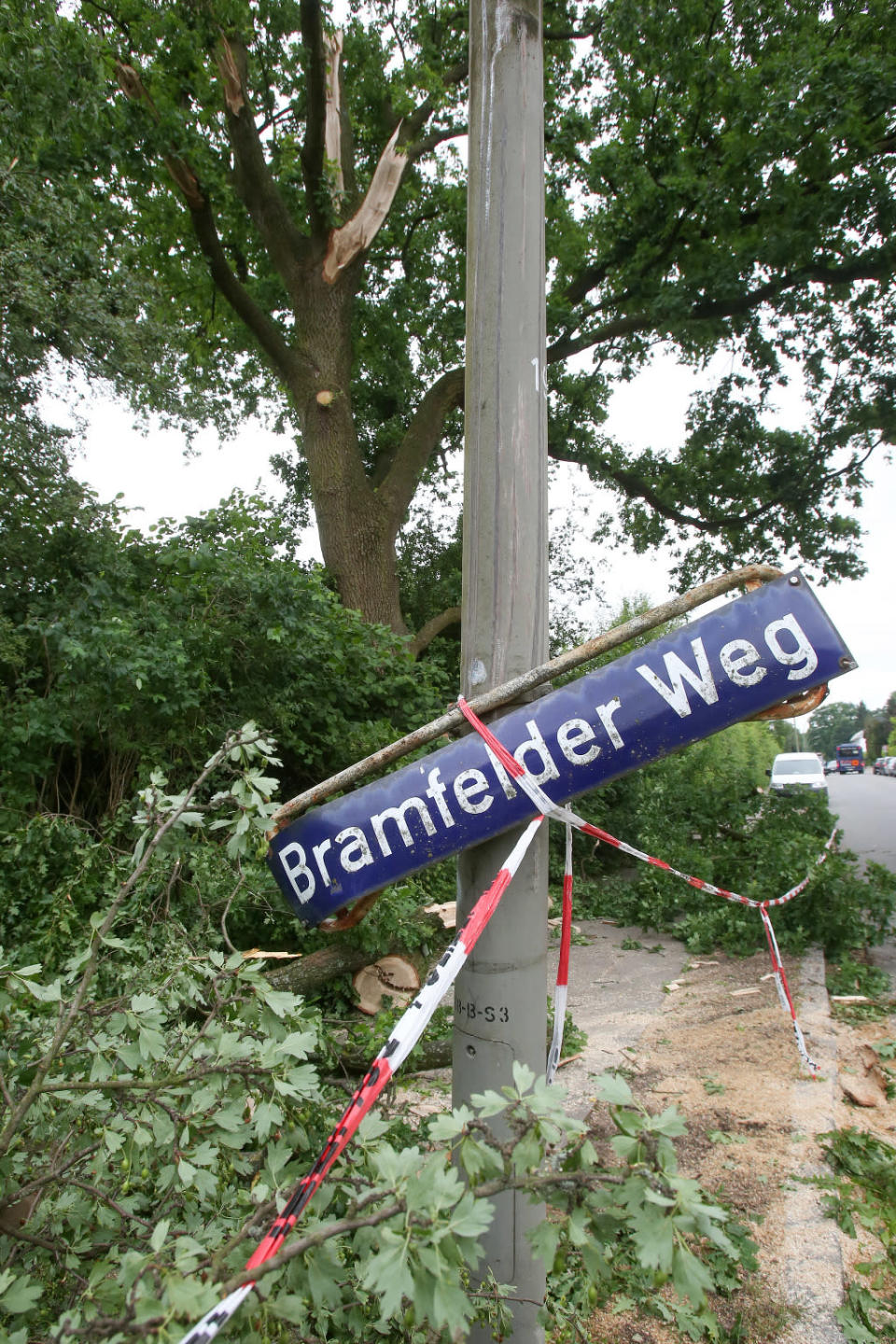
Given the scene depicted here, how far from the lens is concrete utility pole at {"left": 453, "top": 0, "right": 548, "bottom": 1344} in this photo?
5.44 ft

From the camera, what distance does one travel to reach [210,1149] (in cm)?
145

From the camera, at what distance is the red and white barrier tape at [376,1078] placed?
977 millimetres

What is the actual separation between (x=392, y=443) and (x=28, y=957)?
1075 cm

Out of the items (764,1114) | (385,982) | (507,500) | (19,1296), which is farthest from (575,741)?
(385,982)

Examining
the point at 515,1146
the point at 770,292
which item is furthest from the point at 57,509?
the point at 770,292

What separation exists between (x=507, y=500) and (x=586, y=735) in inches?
20.5

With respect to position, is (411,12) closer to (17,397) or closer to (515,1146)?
(17,397)

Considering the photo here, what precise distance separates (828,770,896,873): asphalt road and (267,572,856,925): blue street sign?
10848mm

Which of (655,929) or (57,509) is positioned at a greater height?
(57,509)

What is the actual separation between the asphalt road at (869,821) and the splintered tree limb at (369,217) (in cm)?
1070

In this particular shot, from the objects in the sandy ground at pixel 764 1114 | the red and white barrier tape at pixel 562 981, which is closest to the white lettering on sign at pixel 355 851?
the red and white barrier tape at pixel 562 981

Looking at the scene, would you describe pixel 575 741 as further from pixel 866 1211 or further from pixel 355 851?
pixel 866 1211

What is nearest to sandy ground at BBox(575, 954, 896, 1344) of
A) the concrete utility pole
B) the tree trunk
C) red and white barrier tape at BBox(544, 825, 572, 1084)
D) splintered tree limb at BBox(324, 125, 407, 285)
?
red and white barrier tape at BBox(544, 825, 572, 1084)

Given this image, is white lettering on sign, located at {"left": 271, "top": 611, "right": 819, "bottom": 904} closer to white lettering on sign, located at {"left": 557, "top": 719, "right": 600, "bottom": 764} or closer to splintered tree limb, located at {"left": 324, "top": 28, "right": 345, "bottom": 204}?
white lettering on sign, located at {"left": 557, "top": 719, "right": 600, "bottom": 764}
